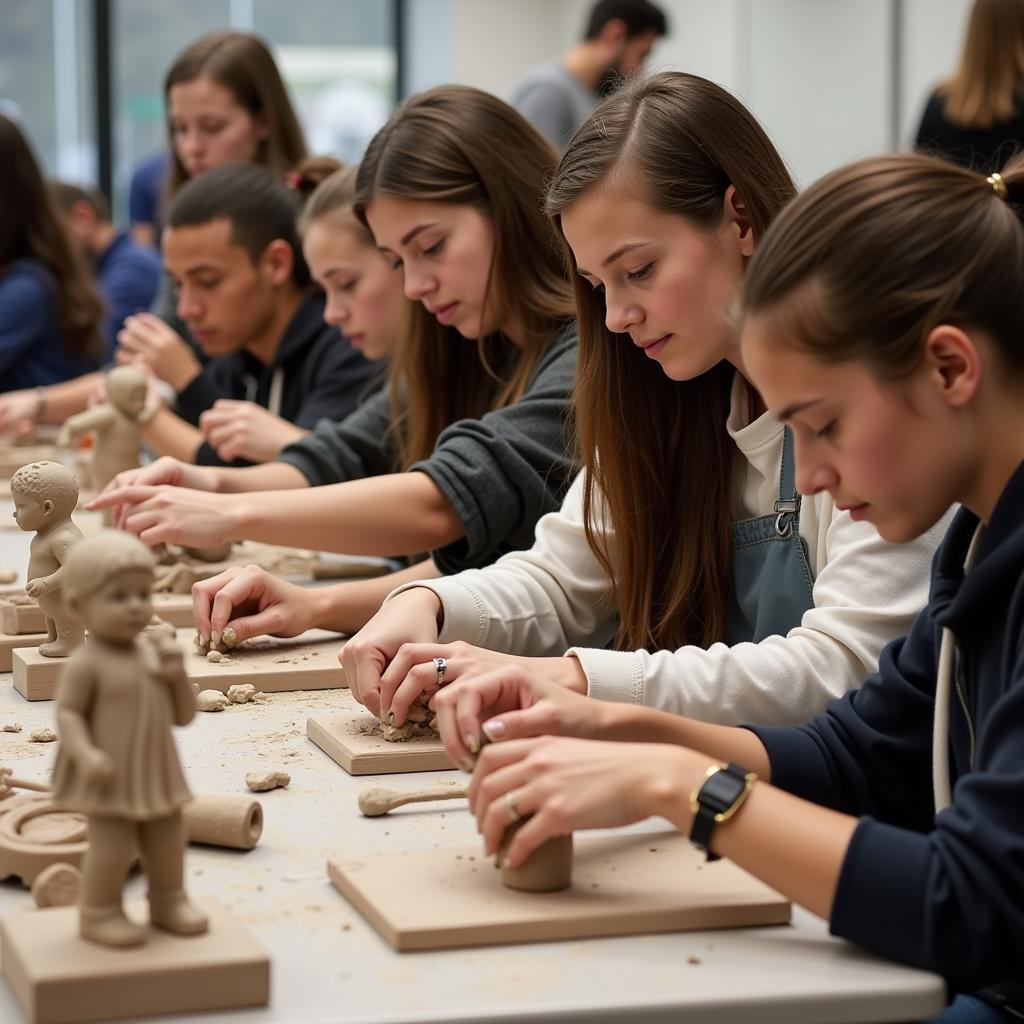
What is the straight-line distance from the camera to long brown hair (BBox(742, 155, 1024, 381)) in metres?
1.03

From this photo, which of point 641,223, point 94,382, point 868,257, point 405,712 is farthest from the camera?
point 94,382

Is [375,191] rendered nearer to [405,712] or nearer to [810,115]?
[405,712]

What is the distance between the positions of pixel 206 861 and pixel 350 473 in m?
1.39

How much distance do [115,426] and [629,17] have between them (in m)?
3.24

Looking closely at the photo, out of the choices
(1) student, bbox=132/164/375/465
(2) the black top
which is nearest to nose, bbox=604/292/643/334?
(1) student, bbox=132/164/375/465

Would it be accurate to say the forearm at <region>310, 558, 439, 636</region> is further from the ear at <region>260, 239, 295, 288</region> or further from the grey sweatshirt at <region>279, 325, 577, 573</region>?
the ear at <region>260, 239, 295, 288</region>

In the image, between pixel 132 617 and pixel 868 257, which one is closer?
pixel 132 617

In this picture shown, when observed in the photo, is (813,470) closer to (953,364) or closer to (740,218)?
(953,364)

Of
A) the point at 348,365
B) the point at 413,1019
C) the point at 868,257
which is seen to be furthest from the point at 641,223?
the point at 348,365

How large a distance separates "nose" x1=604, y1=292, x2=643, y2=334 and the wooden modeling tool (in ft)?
1.81

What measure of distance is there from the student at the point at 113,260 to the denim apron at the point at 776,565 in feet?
11.5

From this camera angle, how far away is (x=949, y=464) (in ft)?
3.45

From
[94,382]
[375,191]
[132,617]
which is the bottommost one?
[94,382]

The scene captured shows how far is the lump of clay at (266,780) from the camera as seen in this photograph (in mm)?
1227
